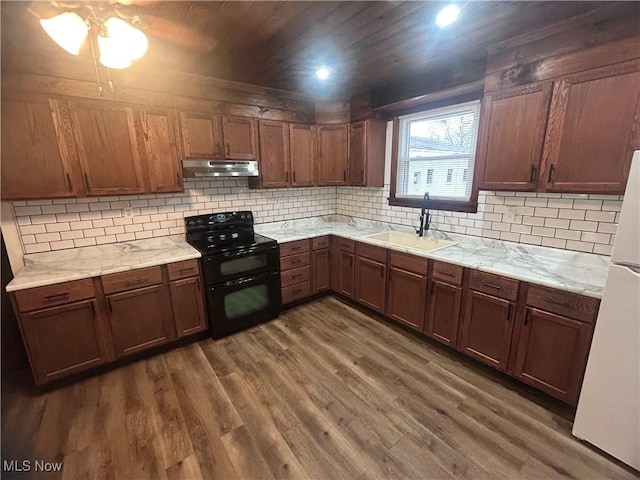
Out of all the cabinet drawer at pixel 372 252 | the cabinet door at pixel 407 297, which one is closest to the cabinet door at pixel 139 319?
the cabinet drawer at pixel 372 252

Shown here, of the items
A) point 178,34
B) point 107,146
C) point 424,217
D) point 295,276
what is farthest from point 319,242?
point 178,34

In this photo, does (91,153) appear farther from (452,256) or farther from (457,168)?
(457,168)

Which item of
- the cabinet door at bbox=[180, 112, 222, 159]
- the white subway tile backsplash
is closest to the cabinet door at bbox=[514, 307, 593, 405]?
the white subway tile backsplash

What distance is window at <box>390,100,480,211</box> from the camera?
9.12ft

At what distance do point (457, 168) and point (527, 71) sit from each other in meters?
1.02

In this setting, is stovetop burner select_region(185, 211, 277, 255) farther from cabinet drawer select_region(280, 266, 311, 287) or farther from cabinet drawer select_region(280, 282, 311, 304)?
cabinet drawer select_region(280, 282, 311, 304)

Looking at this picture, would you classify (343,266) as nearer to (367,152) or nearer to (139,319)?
(367,152)

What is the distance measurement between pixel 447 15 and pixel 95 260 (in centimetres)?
311

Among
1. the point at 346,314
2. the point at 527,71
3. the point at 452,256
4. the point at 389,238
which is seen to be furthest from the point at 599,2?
the point at 346,314

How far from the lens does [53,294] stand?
208 cm

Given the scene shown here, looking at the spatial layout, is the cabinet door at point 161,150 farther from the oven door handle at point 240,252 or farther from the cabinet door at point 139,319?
the cabinet door at point 139,319

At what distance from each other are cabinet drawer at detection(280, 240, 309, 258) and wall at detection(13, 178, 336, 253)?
574mm

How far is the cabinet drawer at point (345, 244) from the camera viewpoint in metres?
3.33

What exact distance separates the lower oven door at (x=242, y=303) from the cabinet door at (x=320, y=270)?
0.53 m
